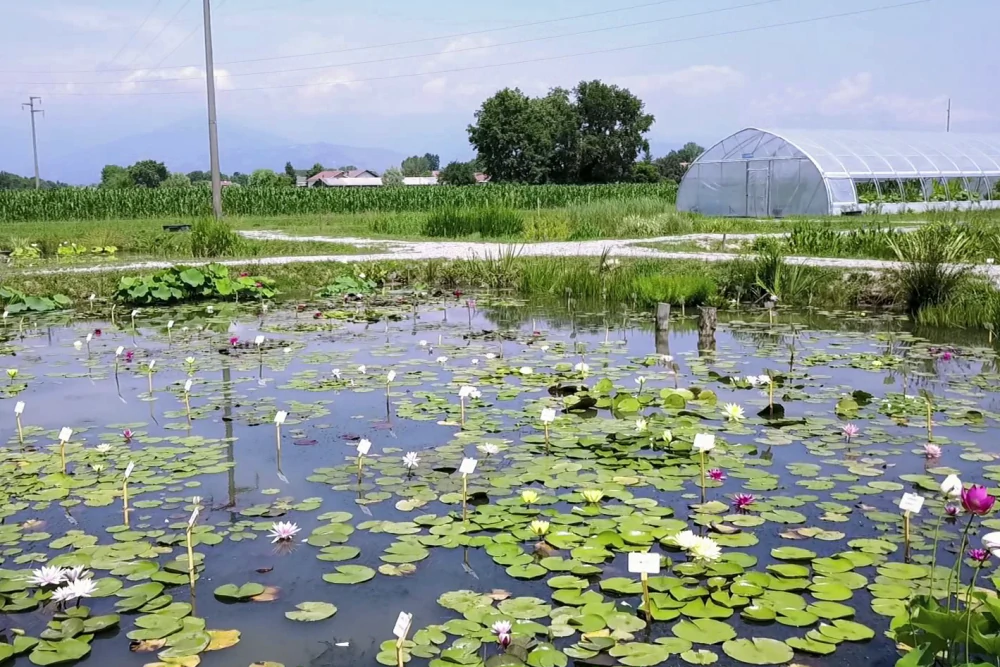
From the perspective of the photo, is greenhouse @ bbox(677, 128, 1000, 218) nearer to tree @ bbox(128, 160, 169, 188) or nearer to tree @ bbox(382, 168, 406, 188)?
tree @ bbox(382, 168, 406, 188)

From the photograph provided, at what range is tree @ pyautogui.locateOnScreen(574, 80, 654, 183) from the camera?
59.1 metres

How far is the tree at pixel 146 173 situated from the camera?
7850cm

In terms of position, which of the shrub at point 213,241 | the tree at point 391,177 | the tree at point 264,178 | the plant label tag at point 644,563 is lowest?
A: the plant label tag at point 644,563

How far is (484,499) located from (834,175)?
2072 cm

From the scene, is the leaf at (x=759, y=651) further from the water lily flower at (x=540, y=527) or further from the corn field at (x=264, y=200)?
the corn field at (x=264, y=200)

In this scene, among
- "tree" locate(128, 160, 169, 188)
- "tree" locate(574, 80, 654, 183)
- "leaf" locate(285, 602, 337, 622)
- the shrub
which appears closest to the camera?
"leaf" locate(285, 602, 337, 622)

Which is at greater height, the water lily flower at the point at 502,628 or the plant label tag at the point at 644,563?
the plant label tag at the point at 644,563

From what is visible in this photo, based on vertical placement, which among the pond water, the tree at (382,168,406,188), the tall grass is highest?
the tree at (382,168,406,188)

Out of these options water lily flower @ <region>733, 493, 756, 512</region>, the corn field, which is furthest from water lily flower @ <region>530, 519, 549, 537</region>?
the corn field

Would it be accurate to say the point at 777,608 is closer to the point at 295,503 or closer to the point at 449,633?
the point at 449,633

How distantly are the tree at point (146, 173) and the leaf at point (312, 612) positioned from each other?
81.5 m

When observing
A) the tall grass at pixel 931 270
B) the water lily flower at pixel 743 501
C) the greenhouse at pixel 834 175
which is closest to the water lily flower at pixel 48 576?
the water lily flower at pixel 743 501

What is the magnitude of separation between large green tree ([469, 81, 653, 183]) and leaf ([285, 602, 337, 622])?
189ft

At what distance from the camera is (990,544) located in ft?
7.14
